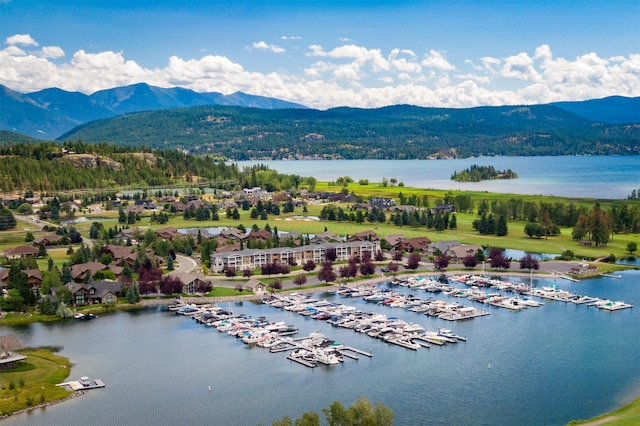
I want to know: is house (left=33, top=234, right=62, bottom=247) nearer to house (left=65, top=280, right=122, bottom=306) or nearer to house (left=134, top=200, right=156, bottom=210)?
house (left=65, top=280, right=122, bottom=306)

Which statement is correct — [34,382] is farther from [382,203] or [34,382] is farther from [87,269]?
[382,203]

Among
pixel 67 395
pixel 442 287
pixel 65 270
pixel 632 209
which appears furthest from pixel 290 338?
pixel 632 209

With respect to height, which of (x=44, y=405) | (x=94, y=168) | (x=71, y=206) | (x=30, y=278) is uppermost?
(x=94, y=168)

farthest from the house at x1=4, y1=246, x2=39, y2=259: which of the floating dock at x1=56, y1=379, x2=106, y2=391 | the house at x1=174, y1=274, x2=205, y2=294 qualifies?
the floating dock at x1=56, y1=379, x2=106, y2=391

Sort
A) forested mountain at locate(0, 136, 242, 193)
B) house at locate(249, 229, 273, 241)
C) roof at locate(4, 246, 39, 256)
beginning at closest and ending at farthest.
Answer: roof at locate(4, 246, 39, 256) → house at locate(249, 229, 273, 241) → forested mountain at locate(0, 136, 242, 193)

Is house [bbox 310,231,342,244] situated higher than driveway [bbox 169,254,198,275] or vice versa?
house [bbox 310,231,342,244]

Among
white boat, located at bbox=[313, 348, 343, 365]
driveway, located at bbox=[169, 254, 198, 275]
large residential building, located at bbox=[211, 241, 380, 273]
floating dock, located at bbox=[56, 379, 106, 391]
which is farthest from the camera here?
Answer: large residential building, located at bbox=[211, 241, 380, 273]

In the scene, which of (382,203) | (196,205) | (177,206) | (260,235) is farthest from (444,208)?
(177,206)
